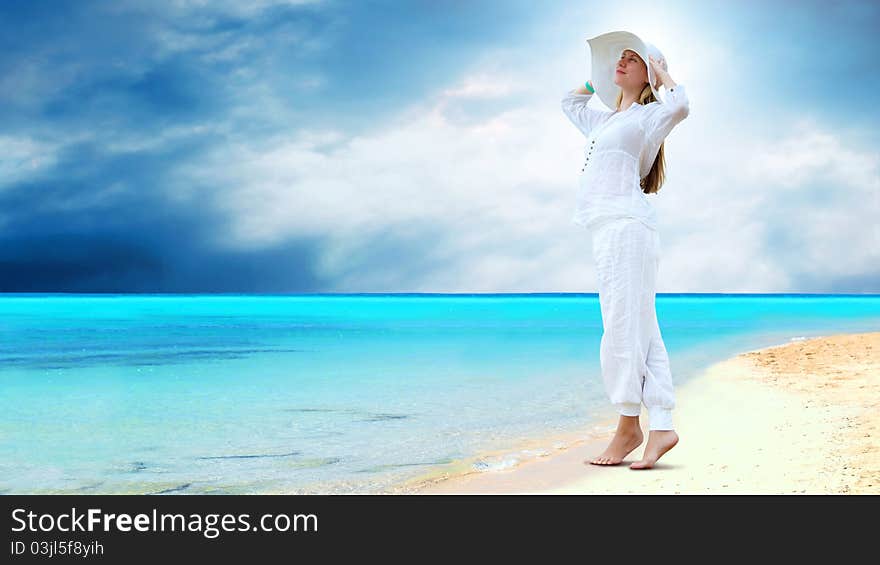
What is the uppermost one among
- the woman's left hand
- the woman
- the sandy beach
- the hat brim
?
the hat brim

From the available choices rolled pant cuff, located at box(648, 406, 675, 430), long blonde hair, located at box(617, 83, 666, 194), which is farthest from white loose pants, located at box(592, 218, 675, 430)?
long blonde hair, located at box(617, 83, 666, 194)

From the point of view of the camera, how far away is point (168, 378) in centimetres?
1004

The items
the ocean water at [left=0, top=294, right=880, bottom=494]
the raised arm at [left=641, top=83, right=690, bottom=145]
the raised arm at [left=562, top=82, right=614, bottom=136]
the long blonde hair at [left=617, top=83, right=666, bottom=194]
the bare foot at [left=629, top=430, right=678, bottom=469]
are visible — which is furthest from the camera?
the ocean water at [left=0, top=294, right=880, bottom=494]

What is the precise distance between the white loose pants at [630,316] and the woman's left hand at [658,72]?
0.63m

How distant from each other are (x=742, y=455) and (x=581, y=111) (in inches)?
73.4

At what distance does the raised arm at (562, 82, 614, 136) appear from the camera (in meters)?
4.05

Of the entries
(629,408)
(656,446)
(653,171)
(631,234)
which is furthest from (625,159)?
(656,446)

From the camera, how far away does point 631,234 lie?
12.0 ft

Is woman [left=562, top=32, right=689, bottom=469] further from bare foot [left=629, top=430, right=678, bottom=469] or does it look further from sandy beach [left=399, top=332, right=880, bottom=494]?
sandy beach [left=399, top=332, right=880, bottom=494]

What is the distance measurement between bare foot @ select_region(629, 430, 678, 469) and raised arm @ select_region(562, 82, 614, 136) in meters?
1.48

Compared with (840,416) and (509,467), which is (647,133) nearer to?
(509,467)

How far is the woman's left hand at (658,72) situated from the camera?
12.0 feet

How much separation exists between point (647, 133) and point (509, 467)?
6.22 feet
